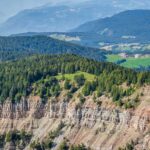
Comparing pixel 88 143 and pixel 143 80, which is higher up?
pixel 143 80

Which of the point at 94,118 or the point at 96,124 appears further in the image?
the point at 94,118

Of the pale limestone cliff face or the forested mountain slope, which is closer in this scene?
the pale limestone cliff face

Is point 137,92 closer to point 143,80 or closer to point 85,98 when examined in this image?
point 143,80

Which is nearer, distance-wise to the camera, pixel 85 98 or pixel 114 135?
pixel 114 135

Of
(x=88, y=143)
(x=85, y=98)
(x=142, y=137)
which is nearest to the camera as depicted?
(x=142, y=137)

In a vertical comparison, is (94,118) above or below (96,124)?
above

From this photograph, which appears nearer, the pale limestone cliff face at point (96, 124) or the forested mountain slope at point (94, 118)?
the pale limestone cliff face at point (96, 124)

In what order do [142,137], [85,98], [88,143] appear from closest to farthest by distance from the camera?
1. [142,137]
2. [88,143]
3. [85,98]

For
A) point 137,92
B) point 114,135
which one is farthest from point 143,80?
point 114,135
